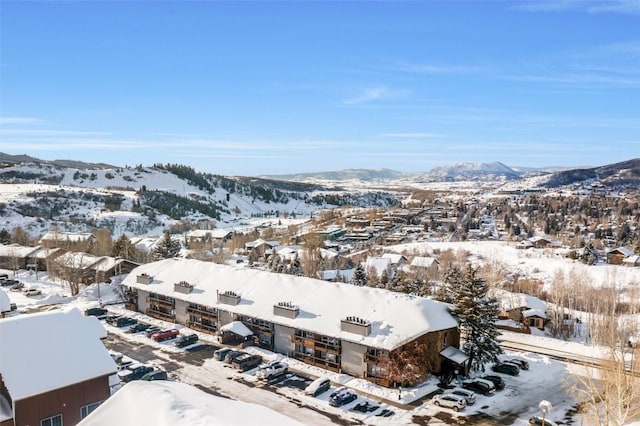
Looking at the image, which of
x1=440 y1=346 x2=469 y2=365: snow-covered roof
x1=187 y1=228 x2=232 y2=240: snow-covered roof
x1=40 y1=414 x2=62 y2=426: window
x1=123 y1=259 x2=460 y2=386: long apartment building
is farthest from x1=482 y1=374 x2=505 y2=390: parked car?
x1=187 y1=228 x2=232 y2=240: snow-covered roof

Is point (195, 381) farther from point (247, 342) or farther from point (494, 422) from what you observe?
point (494, 422)

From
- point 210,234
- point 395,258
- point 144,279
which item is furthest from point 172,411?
point 210,234

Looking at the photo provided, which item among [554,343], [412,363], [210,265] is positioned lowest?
[554,343]

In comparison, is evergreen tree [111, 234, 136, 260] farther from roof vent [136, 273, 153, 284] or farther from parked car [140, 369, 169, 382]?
parked car [140, 369, 169, 382]

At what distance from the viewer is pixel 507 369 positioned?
3331cm

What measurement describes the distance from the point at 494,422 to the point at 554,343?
19.8m

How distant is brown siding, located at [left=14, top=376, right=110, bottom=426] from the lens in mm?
21078

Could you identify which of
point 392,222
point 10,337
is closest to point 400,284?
point 10,337

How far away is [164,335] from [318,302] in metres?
13.8

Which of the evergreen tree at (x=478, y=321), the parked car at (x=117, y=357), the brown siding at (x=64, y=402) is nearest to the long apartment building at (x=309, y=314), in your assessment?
the evergreen tree at (x=478, y=321)

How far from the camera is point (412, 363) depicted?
30516mm

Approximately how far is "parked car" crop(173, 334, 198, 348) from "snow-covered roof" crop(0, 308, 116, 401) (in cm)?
1274

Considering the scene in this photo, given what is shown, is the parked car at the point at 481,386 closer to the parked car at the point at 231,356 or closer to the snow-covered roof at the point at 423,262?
the parked car at the point at 231,356

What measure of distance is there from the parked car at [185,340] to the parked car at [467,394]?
69.8ft
